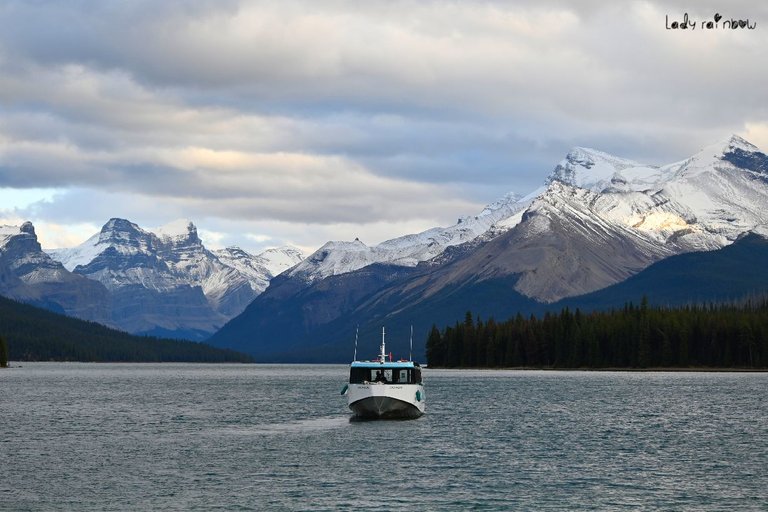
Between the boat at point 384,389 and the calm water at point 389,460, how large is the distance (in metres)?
3.51

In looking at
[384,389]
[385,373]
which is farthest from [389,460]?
[385,373]

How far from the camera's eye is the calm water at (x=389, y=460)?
90125mm

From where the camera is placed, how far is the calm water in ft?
296

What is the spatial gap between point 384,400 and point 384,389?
4.18 feet

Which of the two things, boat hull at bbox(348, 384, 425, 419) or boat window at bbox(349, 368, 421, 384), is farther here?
boat window at bbox(349, 368, 421, 384)

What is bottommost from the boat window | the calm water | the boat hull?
the calm water

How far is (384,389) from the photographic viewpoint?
147000 mm

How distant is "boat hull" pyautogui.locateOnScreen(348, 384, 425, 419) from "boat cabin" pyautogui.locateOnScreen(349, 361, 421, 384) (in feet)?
4.13

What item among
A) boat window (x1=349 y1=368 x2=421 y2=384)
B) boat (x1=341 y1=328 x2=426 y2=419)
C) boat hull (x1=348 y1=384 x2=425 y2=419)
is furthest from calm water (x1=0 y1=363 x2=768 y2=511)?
boat window (x1=349 y1=368 x2=421 y2=384)

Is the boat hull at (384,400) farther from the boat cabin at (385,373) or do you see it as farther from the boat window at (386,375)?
the boat cabin at (385,373)

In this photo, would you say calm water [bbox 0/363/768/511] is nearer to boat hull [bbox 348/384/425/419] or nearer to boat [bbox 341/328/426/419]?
boat hull [bbox 348/384/425/419]

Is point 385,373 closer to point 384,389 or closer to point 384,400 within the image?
point 384,389

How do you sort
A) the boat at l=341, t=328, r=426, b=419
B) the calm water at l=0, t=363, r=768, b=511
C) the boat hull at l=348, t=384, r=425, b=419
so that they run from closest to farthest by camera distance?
the calm water at l=0, t=363, r=768, b=511 → the boat hull at l=348, t=384, r=425, b=419 → the boat at l=341, t=328, r=426, b=419

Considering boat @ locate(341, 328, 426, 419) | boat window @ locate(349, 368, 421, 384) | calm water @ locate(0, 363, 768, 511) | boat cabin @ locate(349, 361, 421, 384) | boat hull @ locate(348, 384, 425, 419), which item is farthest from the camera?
boat window @ locate(349, 368, 421, 384)
